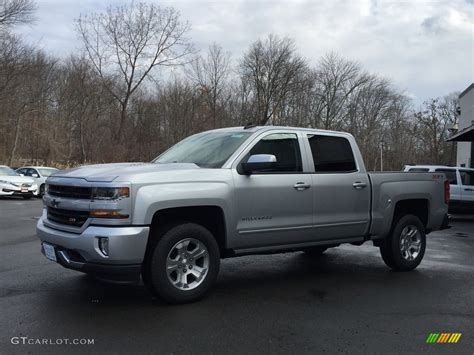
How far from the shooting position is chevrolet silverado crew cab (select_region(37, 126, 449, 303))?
488cm

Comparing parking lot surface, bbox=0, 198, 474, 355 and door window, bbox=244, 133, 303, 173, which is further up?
door window, bbox=244, 133, 303, 173

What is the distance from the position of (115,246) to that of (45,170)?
72.2 ft

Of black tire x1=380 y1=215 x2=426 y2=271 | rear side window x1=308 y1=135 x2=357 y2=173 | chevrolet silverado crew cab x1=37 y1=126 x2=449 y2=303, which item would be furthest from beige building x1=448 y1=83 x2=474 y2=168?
chevrolet silverado crew cab x1=37 y1=126 x2=449 y2=303

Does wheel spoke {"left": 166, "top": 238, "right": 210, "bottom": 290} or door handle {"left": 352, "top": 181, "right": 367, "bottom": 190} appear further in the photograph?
door handle {"left": 352, "top": 181, "right": 367, "bottom": 190}

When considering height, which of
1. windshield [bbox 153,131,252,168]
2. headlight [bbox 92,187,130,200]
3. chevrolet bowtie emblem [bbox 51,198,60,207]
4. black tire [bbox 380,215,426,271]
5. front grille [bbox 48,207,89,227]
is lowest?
black tire [bbox 380,215,426,271]

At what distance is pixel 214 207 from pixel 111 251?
4.27ft

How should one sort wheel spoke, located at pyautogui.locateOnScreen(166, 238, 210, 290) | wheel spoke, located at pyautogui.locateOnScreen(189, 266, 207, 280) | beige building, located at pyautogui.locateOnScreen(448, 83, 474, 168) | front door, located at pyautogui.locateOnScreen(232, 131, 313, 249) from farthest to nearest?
Result: beige building, located at pyautogui.locateOnScreen(448, 83, 474, 168)
front door, located at pyautogui.locateOnScreen(232, 131, 313, 249)
wheel spoke, located at pyautogui.locateOnScreen(189, 266, 207, 280)
wheel spoke, located at pyautogui.locateOnScreen(166, 238, 210, 290)

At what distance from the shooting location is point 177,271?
5.29 m

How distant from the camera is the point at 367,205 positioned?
22.9 ft

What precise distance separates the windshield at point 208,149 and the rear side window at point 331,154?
1.04m

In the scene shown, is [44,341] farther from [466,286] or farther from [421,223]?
[421,223]

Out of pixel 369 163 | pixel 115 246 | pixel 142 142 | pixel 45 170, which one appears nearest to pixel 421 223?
pixel 115 246

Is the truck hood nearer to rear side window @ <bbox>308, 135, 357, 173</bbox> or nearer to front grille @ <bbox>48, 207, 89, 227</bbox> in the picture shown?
front grille @ <bbox>48, 207, 89, 227</bbox>

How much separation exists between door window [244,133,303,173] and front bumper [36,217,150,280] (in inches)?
A: 76.6
